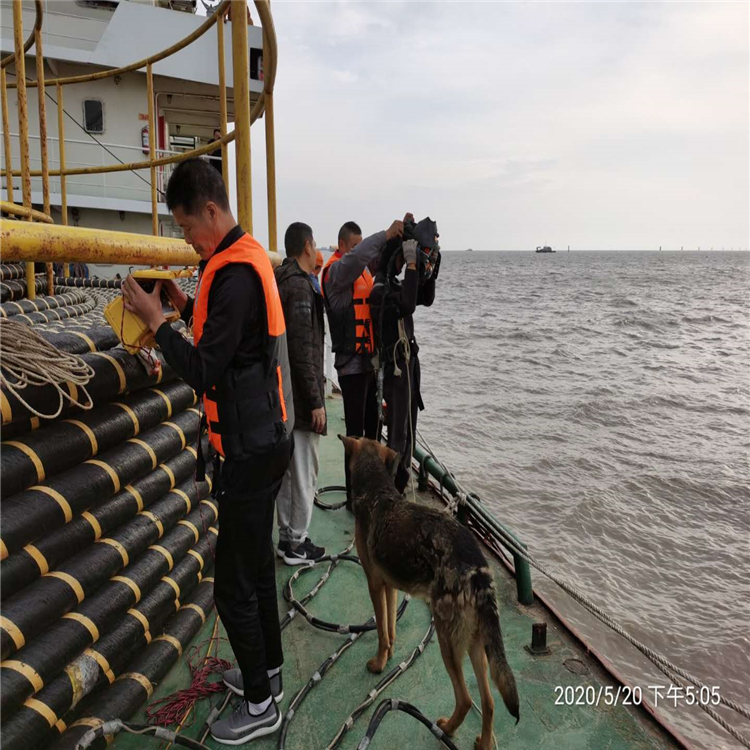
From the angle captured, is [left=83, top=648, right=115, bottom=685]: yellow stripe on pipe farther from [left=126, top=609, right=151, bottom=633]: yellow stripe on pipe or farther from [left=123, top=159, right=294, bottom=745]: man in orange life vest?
[left=123, top=159, right=294, bottom=745]: man in orange life vest

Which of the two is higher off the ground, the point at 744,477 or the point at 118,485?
the point at 118,485

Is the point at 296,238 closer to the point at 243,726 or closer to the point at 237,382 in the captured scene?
the point at 237,382

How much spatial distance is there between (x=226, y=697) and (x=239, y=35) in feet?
11.4

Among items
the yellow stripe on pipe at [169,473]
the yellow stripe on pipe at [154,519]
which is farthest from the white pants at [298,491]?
the yellow stripe on pipe at [154,519]

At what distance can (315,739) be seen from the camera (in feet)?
7.73

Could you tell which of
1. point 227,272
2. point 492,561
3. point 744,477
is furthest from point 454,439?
point 227,272

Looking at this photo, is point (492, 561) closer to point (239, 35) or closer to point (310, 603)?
point (310, 603)

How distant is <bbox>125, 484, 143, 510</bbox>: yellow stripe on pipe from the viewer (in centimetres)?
256

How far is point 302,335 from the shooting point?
3.46 meters

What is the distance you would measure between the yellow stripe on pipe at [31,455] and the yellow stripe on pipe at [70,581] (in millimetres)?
372

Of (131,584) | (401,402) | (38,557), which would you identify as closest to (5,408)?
(38,557)

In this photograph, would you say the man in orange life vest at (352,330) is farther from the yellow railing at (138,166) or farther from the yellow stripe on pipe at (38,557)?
the yellow stripe on pipe at (38,557)

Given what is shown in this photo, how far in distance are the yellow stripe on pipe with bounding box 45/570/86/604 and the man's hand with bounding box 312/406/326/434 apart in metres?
1.74

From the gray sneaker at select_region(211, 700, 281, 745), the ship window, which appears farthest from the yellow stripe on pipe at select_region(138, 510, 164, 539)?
the ship window
